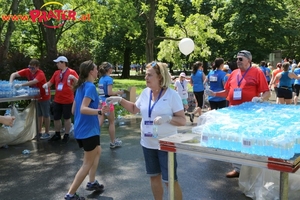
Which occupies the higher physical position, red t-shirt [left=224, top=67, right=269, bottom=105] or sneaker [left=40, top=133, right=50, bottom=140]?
red t-shirt [left=224, top=67, right=269, bottom=105]

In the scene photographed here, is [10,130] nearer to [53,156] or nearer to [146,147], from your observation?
[53,156]

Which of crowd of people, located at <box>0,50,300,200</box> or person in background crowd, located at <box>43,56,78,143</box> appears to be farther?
person in background crowd, located at <box>43,56,78,143</box>

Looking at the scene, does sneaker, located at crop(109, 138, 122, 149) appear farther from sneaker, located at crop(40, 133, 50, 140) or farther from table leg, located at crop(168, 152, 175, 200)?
table leg, located at crop(168, 152, 175, 200)

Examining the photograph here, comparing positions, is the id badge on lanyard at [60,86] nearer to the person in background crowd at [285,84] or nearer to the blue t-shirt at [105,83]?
the blue t-shirt at [105,83]

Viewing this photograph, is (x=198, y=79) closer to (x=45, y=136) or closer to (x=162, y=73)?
(x=45, y=136)

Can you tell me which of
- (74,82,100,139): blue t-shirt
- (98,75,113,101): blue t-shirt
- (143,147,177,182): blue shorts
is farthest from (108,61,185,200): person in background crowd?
(98,75,113,101): blue t-shirt

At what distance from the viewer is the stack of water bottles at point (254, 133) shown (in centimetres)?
229

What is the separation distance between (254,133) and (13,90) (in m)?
5.90

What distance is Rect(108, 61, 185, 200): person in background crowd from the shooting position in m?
3.15

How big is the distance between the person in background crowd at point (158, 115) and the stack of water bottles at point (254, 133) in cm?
30

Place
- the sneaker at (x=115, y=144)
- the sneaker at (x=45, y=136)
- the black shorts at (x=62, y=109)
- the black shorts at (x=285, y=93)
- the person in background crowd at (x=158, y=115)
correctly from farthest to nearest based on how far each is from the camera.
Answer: the black shorts at (x=285, y=93) < the sneaker at (x=45, y=136) < the black shorts at (x=62, y=109) < the sneaker at (x=115, y=144) < the person in background crowd at (x=158, y=115)

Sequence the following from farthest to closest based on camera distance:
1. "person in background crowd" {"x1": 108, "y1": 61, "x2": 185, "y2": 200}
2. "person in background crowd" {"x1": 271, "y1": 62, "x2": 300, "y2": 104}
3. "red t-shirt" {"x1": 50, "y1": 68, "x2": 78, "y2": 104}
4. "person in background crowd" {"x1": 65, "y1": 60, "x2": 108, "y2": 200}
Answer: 1. "person in background crowd" {"x1": 271, "y1": 62, "x2": 300, "y2": 104}
2. "red t-shirt" {"x1": 50, "y1": 68, "x2": 78, "y2": 104}
3. "person in background crowd" {"x1": 65, "y1": 60, "x2": 108, "y2": 200}
4. "person in background crowd" {"x1": 108, "y1": 61, "x2": 185, "y2": 200}

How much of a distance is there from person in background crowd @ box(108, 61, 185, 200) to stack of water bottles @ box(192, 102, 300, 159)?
30 centimetres

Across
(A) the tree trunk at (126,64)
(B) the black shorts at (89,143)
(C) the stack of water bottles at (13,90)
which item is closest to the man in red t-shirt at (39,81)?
(C) the stack of water bottles at (13,90)
